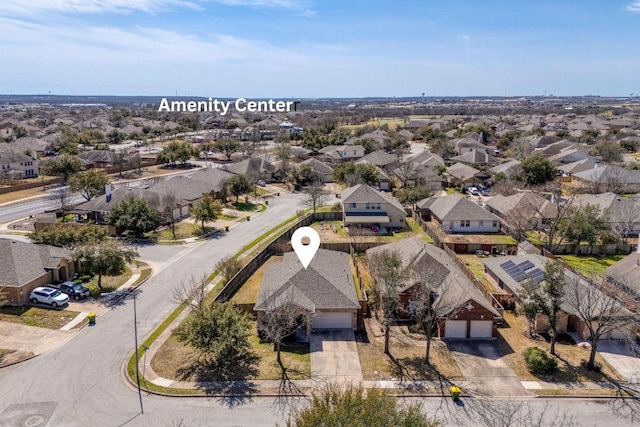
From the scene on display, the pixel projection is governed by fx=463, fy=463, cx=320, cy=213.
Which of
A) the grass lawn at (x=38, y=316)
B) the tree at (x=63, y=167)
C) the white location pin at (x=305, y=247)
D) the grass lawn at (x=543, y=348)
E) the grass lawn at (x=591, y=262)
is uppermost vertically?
the tree at (x=63, y=167)

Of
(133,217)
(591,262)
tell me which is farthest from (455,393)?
(133,217)

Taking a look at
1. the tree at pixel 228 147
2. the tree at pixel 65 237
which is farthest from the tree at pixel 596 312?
the tree at pixel 228 147

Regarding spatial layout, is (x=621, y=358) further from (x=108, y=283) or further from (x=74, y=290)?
(x=74, y=290)

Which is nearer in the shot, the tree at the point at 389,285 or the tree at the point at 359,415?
the tree at the point at 359,415

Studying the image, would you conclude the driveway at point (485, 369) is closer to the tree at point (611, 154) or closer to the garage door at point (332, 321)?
the garage door at point (332, 321)

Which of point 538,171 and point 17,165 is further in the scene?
point 17,165

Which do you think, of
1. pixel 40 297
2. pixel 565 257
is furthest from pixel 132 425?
pixel 565 257

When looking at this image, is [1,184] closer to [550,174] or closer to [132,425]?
[132,425]
